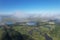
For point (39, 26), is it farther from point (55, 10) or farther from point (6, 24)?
point (6, 24)

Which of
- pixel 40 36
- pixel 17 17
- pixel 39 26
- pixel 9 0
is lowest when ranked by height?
pixel 40 36

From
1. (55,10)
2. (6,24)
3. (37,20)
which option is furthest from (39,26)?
(6,24)

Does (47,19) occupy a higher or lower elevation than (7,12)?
lower

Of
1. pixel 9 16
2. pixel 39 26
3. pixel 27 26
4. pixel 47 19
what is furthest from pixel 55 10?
pixel 9 16

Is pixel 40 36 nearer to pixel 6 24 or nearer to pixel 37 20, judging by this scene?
pixel 37 20

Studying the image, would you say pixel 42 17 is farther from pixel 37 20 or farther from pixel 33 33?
pixel 33 33

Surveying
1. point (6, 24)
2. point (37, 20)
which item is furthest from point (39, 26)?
point (6, 24)

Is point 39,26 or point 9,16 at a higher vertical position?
point 9,16
